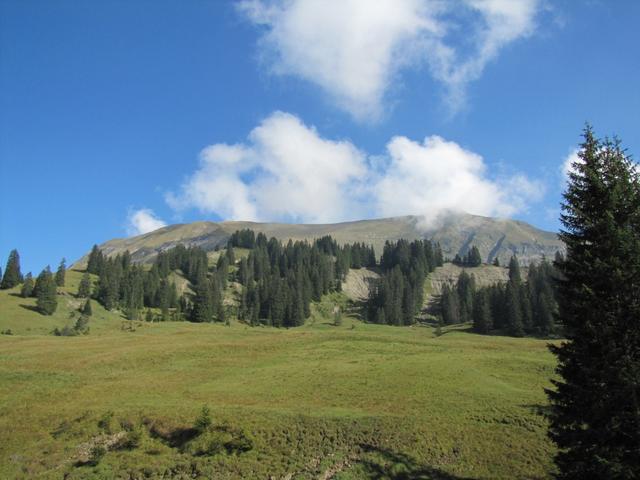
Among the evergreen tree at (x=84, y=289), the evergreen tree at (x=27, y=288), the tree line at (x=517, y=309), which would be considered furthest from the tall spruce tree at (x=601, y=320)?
the evergreen tree at (x=84, y=289)

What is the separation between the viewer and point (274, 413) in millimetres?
37719

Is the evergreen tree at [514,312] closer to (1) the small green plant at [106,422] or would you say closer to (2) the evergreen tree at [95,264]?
(1) the small green plant at [106,422]

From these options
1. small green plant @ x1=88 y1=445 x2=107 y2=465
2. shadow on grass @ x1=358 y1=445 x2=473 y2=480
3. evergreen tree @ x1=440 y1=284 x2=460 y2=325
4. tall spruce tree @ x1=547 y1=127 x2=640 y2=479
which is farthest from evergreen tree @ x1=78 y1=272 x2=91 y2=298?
tall spruce tree @ x1=547 y1=127 x2=640 y2=479

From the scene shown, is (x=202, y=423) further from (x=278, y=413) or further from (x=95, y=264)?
(x=95, y=264)

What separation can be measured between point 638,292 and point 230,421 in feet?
90.8

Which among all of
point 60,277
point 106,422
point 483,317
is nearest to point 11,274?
point 60,277

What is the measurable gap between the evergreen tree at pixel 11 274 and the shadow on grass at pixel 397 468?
155369 mm

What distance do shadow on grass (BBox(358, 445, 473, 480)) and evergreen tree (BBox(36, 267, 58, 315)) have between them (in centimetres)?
12190

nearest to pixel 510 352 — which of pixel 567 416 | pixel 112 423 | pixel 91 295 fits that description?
pixel 567 416

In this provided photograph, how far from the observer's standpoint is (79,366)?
5841cm

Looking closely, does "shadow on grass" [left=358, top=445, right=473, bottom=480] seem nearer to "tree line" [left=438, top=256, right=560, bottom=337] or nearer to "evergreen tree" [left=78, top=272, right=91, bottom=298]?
→ "tree line" [left=438, top=256, right=560, bottom=337]

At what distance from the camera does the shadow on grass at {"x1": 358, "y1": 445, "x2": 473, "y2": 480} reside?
29891 millimetres

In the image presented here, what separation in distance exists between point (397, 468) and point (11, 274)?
15902 cm

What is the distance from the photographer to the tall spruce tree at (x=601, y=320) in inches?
821
